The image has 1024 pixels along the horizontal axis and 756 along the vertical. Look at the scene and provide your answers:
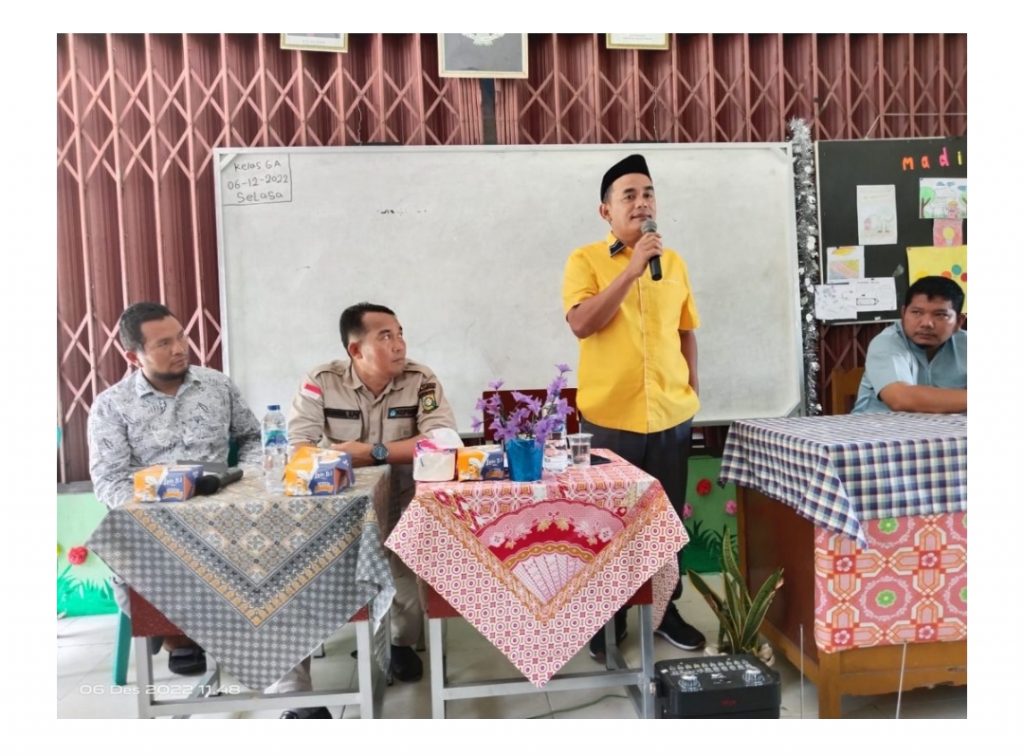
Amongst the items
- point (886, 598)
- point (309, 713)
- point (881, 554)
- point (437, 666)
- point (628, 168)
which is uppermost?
point (628, 168)

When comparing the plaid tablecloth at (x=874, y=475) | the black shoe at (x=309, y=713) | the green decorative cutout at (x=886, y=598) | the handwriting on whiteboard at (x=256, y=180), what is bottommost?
the black shoe at (x=309, y=713)

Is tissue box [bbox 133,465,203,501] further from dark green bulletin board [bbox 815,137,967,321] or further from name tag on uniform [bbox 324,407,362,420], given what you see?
dark green bulletin board [bbox 815,137,967,321]

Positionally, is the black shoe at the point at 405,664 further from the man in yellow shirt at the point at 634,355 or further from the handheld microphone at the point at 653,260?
the handheld microphone at the point at 653,260

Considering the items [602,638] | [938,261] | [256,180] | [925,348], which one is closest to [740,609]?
[602,638]

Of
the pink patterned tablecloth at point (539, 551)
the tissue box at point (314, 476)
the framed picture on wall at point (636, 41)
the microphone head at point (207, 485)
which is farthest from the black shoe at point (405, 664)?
the framed picture on wall at point (636, 41)

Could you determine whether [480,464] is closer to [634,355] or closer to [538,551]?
[538,551]

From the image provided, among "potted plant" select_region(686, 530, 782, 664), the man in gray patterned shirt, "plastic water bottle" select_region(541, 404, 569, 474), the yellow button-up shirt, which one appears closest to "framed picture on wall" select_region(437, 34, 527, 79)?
the yellow button-up shirt

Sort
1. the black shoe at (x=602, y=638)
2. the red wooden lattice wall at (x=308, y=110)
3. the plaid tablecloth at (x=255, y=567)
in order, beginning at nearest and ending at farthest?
the plaid tablecloth at (x=255, y=567) < the black shoe at (x=602, y=638) < the red wooden lattice wall at (x=308, y=110)

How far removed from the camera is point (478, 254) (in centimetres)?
288

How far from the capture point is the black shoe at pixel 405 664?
7.22 feet

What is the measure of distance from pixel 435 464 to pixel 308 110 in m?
1.75

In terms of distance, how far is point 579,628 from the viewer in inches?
71.3

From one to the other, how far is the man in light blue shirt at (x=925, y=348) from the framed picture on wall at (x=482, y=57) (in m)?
1.77

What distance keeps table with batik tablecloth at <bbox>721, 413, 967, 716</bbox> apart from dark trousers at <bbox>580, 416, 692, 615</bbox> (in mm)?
509
